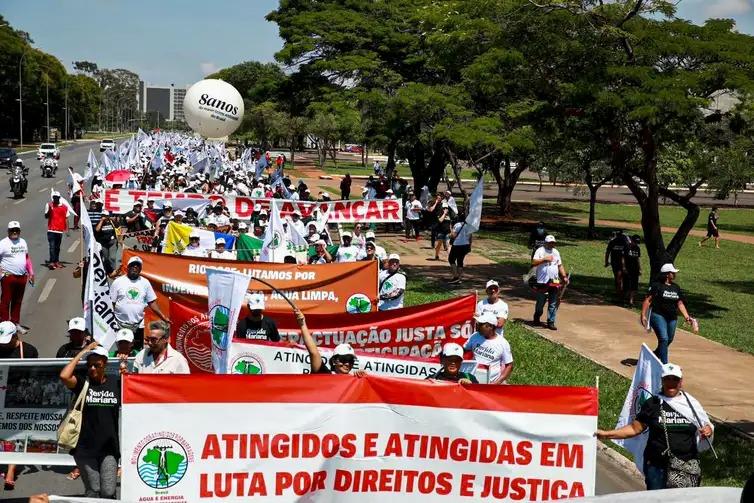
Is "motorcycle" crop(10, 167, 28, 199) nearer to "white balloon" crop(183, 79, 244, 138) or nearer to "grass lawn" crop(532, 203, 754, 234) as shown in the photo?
"white balloon" crop(183, 79, 244, 138)

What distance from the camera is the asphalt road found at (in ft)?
27.0

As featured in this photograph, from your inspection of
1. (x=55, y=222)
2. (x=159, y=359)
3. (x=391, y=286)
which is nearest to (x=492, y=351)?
(x=159, y=359)

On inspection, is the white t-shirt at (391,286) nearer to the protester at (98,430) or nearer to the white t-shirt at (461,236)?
the protester at (98,430)

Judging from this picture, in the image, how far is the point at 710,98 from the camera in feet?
65.0

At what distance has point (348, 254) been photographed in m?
15.7

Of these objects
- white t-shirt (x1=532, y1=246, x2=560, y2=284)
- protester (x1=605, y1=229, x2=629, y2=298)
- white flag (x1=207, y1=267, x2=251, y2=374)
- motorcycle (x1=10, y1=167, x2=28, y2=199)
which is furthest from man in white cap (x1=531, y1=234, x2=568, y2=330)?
motorcycle (x1=10, y1=167, x2=28, y2=199)

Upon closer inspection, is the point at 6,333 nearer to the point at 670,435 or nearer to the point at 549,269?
the point at 670,435

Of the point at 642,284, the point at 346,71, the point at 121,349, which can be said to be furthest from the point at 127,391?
the point at 346,71

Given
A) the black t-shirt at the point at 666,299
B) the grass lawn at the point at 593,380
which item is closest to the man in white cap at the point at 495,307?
the grass lawn at the point at 593,380

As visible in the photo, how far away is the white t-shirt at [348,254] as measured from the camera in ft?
51.4

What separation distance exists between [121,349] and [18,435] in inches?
41.0

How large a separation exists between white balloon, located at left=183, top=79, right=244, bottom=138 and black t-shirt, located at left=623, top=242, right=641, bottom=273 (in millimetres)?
24486

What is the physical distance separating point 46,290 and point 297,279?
7.57 meters

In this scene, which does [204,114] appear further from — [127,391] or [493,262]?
[127,391]
